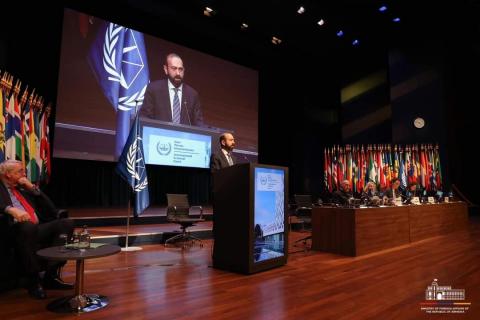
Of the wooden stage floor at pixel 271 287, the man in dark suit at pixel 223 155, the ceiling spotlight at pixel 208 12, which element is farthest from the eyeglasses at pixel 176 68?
the wooden stage floor at pixel 271 287

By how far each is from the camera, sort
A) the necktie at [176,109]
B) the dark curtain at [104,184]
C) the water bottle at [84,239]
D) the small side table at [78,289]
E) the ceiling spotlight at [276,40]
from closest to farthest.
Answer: the small side table at [78,289] → the water bottle at [84,239] → the dark curtain at [104,184] → the necktie at [176,109] → the ceiling spotlight at [276,40]

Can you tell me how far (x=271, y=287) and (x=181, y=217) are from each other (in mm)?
2764

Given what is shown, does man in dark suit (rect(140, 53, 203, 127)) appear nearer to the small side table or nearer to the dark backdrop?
the dark backdrop

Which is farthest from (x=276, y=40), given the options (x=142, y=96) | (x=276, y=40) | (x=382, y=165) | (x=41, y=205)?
(x=41, y=205)

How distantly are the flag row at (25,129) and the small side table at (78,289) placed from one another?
241 cm

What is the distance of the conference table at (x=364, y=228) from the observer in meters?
4.37

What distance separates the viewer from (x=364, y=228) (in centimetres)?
448

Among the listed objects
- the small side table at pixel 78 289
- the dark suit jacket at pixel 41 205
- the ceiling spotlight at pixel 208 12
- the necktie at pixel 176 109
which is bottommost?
the small side table at pixel 78 289

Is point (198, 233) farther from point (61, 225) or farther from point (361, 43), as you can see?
point (361, 43)

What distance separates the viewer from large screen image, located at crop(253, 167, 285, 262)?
328cm

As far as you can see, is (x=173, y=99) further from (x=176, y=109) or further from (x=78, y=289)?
(x=78, y=289)

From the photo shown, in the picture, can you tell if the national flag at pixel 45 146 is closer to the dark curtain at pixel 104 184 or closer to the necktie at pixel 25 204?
the dark curtain at pixel 104 184

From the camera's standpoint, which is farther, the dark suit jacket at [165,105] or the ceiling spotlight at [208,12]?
the ceiling spotlight at [208,12]

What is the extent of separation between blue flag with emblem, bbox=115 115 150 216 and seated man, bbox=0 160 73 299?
1.76 metres
